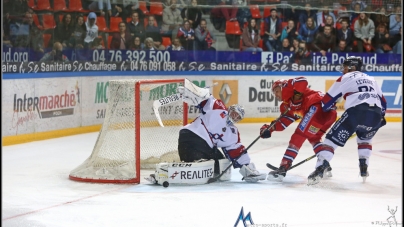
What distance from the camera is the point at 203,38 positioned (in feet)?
36.3

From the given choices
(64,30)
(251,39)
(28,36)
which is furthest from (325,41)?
(28,36)

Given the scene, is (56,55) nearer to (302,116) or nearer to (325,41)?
(302,116)

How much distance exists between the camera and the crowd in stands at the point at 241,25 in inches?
398

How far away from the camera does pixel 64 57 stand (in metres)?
9.27

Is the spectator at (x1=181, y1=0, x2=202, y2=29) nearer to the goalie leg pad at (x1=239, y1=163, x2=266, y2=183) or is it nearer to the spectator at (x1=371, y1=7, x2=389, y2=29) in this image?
the spectator at (x1=371, y1=7, x2=389, y2=29)

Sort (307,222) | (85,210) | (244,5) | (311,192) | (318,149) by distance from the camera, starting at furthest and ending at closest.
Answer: (244,5)
(318,149)
(311,192)
(85,210)
(307,222)

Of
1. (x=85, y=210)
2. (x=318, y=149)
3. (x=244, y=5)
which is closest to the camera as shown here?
(x=85, y=210)

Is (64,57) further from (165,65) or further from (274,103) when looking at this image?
(274,103)

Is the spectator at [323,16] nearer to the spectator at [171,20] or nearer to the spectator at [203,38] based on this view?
the spectator at [203,38]

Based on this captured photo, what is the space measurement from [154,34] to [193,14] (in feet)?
2.41

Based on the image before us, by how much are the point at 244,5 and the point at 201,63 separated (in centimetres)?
130

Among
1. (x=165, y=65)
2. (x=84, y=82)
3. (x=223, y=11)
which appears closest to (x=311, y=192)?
(x=84, y=82)

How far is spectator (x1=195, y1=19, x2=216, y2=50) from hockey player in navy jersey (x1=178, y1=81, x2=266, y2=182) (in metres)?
5.45

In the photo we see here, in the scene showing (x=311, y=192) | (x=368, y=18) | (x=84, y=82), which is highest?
(x=368, y=18)
